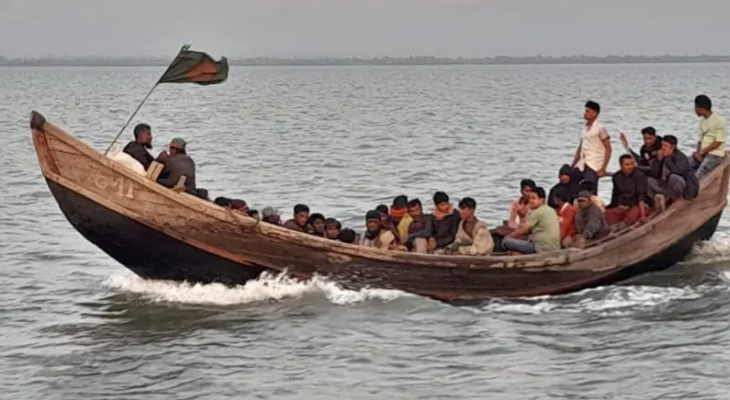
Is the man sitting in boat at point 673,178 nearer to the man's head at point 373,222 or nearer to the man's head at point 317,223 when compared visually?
the man's head at point 373,222

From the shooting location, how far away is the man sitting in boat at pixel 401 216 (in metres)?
15.2

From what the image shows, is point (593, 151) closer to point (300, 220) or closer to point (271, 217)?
point (300, 220)

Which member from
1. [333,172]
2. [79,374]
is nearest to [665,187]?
[79,374]

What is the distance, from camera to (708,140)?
56.6 feet

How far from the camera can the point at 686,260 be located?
1759 cm

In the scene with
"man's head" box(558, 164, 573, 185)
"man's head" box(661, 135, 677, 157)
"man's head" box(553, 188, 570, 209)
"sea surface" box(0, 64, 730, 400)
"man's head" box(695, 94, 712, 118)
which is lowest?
"sea surface" box(0, 64, 730, 400)

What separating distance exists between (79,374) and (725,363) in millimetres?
6877

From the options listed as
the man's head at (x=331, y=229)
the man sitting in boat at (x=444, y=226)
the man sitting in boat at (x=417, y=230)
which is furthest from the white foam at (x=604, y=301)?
the man's head at (x=331, y=229)

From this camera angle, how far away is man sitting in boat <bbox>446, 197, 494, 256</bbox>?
574 inches

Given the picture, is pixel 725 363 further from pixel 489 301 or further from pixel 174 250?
pixel 174 250

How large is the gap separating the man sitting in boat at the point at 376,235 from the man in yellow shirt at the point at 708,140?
16.8ft

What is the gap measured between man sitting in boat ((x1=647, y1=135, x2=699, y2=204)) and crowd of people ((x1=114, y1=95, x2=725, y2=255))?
14mm

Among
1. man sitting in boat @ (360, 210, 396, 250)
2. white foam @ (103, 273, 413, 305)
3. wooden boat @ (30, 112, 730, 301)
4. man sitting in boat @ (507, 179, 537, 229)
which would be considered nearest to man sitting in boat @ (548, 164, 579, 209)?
man sitting in boat @ (507, 179, 537, 229)

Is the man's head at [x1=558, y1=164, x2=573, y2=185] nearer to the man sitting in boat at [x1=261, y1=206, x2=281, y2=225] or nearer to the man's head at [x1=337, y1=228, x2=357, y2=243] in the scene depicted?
the man's head at [x1=337, y1=228, x2=357, y2=243]
